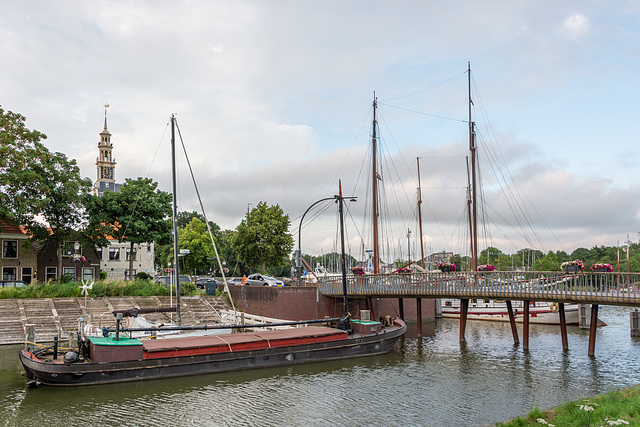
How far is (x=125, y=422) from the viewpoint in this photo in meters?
16.6

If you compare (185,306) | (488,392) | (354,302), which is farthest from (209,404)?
(354,302)

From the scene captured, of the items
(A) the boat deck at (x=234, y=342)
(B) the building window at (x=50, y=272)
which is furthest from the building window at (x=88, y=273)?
(A) the boat deck at (x=234, y=342)

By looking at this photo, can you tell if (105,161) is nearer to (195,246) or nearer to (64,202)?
(195,246)

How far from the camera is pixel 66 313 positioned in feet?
113

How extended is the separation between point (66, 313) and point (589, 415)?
3288 cm

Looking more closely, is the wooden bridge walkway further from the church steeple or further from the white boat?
the church steeple

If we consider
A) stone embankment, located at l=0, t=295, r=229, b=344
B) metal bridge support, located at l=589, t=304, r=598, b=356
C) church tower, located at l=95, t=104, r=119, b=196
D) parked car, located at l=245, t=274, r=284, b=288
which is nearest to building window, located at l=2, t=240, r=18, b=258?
stone embankment, located at l=0, t=295, r=229, b=344

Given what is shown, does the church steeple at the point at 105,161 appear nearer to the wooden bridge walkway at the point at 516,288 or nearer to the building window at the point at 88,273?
the building window at the point at 88,273

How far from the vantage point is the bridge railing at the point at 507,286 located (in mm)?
24453

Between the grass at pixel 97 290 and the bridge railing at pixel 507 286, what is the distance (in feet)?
47.0

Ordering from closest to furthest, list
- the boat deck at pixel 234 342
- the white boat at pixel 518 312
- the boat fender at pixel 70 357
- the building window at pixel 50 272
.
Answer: the boat fender at pixel 70 357 → the boat deck at pixel 234 342 → the white boat at pixel 518 312 → the building window at pixel 50 272

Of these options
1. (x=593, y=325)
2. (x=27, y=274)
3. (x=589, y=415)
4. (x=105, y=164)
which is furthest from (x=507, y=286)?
(x=105, y=164)

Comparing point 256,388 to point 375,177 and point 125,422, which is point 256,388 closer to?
point 125,422

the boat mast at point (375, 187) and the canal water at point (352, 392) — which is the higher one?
the boat mast at point (375, 187)
